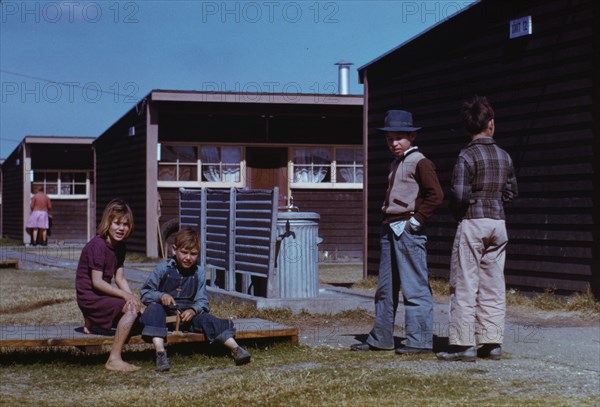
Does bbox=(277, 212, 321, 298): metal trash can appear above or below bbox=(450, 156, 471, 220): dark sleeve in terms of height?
below

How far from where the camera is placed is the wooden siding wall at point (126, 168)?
23688 millimetres

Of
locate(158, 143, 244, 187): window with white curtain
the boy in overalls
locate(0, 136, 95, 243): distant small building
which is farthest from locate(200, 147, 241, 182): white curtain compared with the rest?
the boy in overalls

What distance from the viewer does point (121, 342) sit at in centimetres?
686

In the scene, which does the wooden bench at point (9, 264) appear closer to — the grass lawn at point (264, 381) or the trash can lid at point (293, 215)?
the trash can lid at point (293, 215)

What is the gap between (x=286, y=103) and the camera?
23.2 meters

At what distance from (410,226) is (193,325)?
1705 mm

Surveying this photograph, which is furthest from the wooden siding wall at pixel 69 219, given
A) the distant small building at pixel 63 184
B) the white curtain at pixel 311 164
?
the white curtain at pixel 311 164

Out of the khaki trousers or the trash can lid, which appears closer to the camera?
the khaki trousers

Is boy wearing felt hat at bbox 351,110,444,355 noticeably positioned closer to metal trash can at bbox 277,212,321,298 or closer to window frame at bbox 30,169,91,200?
metal trash can at bbox 277,212,321,298

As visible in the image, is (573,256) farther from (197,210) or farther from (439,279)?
(197,210)

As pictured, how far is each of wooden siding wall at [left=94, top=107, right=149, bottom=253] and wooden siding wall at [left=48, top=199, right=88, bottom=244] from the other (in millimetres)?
5556

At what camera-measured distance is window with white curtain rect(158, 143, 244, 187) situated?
2344 cm

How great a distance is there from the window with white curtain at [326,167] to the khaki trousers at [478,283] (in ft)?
56.7

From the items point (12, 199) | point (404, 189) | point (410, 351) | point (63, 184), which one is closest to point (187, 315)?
point (410, 351)
